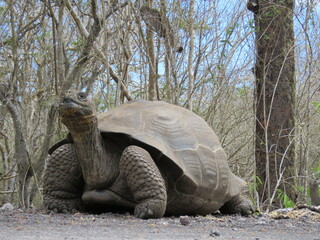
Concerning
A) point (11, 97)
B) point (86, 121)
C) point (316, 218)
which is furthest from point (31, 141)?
point (316, 218)

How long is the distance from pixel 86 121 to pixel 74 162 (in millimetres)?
566

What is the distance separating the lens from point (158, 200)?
3.14 meters

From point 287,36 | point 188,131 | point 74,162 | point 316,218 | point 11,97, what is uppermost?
point 287,36

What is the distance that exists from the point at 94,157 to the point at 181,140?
0.70m

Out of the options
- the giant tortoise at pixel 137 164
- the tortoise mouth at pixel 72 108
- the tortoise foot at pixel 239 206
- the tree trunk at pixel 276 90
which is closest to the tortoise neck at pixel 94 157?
the giant tortoise at pixel 137 164

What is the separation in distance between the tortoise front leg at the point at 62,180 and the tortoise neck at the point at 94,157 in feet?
0.59

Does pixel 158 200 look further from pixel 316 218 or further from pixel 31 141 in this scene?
pixel 31 141

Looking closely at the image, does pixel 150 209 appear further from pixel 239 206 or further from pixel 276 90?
pixel 276 90

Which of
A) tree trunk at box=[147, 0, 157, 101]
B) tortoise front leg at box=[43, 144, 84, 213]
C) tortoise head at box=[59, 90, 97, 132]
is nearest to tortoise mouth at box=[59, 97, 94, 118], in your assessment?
tortoise head at box=[59, 90, 97, 132]

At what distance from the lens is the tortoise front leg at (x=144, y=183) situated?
312 cm

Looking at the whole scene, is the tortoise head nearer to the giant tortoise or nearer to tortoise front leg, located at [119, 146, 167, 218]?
the giant tortoise

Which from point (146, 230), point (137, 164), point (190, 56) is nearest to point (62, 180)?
point (137, 164)

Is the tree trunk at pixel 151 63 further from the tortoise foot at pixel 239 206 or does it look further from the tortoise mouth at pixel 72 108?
the tortoise mouth at pixel 72 108

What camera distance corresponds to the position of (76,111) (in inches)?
117
